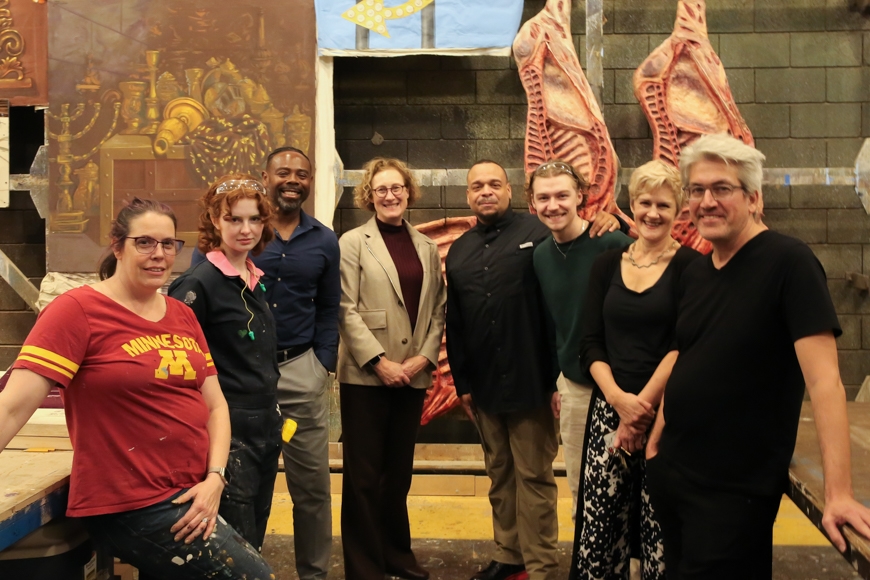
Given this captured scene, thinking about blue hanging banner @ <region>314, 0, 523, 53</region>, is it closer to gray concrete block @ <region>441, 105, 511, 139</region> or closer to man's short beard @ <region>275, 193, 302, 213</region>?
gray concrete block @ <region>441, 105, 511, 139</region>

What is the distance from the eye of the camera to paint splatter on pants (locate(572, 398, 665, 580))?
2.09 m

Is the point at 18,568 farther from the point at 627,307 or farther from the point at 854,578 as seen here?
the point at 854,578

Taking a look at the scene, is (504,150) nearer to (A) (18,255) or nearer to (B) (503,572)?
(B) (503,572)

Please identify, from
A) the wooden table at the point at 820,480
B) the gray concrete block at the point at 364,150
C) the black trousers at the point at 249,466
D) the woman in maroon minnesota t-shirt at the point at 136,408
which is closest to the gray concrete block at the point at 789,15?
the gray concrete block at the point at 364,150

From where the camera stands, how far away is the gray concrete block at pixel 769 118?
13.7ft

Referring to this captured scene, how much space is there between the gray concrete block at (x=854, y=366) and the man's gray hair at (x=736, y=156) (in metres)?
3.17

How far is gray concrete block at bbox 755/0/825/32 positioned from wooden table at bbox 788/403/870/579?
285 cm

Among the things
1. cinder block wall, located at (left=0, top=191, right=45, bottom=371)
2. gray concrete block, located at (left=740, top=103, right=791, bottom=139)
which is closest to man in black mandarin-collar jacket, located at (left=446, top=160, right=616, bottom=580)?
gray concrete block, located at (left=740, top=103, right=791, bottom=139)

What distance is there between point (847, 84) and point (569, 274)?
8.85ft

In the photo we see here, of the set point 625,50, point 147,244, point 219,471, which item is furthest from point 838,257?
point 147,244

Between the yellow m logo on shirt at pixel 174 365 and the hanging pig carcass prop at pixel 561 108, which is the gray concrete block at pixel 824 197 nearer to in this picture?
the hanging pig carcass prop at pixel 561 108

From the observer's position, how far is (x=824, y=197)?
164 inches

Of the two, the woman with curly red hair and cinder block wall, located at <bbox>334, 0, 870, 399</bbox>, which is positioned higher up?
cinder block wall, located at <bbox>334, 0, 870, 399</bbox>

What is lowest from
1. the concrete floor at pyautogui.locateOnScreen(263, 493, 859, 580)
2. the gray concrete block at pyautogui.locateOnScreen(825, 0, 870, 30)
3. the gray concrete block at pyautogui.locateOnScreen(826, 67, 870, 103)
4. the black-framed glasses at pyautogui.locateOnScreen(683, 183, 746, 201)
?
the concrete floor at pyautogui.locateOnScreen(263, 493, 859, 580)
